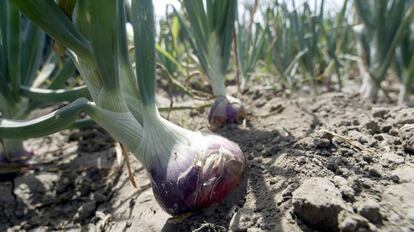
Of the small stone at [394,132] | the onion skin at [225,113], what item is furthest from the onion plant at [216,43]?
the small stone at [394,132]

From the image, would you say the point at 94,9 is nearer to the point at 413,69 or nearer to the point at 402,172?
the point at 402,172

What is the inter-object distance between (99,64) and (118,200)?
0.52 m

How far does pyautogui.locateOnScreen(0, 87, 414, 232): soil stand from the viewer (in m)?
A: 0.73

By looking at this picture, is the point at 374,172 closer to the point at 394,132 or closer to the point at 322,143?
the point at 322,143

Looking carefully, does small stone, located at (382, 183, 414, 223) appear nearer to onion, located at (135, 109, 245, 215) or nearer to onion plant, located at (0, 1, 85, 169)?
onion, located at (135, 109, 245, 215)

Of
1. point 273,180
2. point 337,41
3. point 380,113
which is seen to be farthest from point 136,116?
point 337,41

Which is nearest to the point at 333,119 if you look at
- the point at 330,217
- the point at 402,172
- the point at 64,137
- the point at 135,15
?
the point at 402,172

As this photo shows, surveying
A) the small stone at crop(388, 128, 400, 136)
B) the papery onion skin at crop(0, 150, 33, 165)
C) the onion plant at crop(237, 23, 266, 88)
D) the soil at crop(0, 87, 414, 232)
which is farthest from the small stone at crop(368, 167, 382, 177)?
the papery onion skin at crop(0, 150, 33, 165)

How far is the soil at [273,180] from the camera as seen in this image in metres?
0.73

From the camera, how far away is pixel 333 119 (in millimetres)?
1262

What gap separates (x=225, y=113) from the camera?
1315 millimetres

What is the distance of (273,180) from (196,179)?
0.63ft

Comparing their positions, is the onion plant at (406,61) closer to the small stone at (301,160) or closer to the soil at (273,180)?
the soil at (273,180)

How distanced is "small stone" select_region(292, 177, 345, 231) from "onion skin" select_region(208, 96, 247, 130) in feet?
1.88
